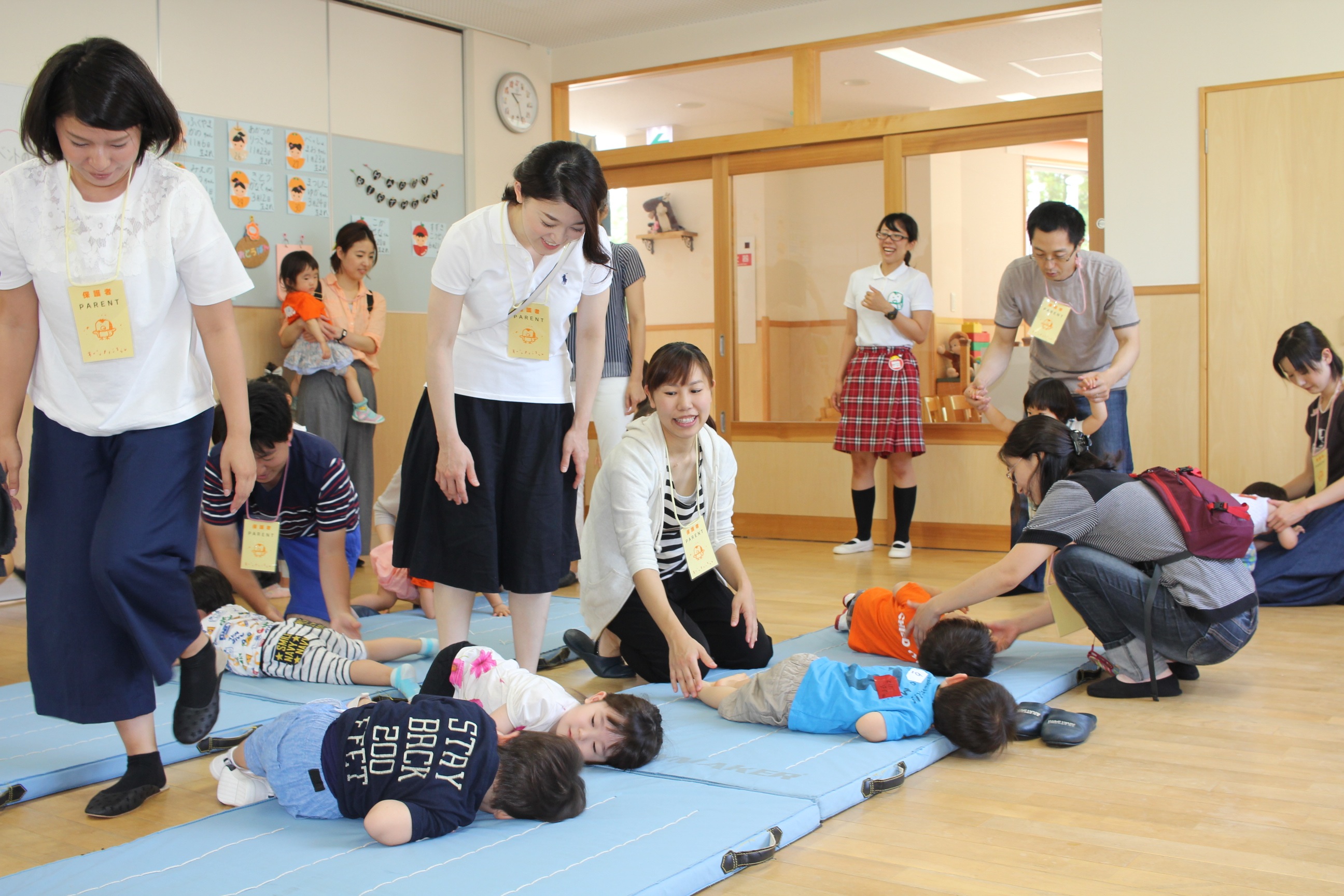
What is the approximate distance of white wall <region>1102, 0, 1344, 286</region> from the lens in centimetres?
462

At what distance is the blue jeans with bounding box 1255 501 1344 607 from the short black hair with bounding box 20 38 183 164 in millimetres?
3654

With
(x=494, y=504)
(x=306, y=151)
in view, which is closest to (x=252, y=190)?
(x=306, y=151)

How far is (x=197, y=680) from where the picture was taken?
2.10 meters

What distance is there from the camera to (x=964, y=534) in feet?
17.8

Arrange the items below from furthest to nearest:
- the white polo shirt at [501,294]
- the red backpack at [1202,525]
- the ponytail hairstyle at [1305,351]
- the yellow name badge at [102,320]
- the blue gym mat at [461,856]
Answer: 1. the ponytail hairstyle at [1305,351]
2. the red backpack at [1202,525]
3. the white polo shirt at [501,294]
4. the yellow name badge at [102,320]
5. the blue gym mat at [461,856]

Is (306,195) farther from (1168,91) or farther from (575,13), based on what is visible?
(1168,91)

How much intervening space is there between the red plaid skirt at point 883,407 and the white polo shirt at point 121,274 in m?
3.70

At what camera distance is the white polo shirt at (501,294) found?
7.73ft

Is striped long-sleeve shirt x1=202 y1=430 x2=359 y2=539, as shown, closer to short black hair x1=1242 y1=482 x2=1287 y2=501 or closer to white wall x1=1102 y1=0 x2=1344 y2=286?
short black hair x1=1242 y1=482 x2=1287 y2=501

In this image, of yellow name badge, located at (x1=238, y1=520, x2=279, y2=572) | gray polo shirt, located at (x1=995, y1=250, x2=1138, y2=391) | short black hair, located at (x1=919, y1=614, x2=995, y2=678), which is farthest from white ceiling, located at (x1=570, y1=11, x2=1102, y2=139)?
yellow name badge, located at (x1=238, y1=520, x2=279, y2=572)

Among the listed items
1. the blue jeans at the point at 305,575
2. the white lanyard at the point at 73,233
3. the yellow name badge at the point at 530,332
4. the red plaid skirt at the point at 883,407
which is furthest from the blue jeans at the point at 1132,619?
the red plaid skirt at the point at 883,407

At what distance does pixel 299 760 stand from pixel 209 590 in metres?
1.33

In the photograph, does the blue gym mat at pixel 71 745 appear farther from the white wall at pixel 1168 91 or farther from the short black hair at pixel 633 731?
the white wall at pixel 1168 91

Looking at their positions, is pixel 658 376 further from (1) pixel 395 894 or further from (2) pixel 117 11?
(2) pixel 117 11
